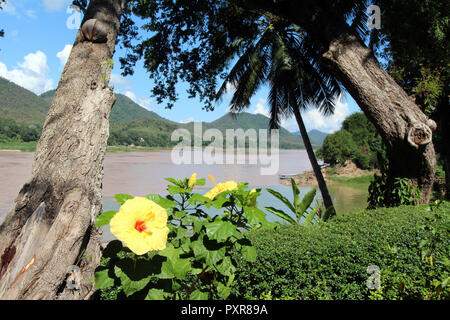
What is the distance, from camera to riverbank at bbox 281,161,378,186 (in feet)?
82.3

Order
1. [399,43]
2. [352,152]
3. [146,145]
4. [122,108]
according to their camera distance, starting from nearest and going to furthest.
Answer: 1. [399,43]
2. [352,152]
3. [146,145]
4. [122,108]

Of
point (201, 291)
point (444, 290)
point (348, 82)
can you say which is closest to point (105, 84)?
point (201, 291)

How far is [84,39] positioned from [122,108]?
15695cm

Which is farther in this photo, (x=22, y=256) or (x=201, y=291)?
(x=201, y=291)

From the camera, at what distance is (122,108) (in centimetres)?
14862

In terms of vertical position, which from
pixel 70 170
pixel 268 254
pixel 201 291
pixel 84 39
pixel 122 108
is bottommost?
Result: pixel 268 254

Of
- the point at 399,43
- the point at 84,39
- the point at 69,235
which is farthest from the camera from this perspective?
the point at 399,43

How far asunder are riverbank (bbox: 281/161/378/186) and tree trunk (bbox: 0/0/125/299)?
22015mm

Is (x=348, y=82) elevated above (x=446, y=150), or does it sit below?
above

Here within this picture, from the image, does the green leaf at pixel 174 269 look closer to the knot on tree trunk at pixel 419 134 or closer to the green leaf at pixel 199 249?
the green leaf at pixel 199 249

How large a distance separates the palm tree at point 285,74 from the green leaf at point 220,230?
8.83 meters

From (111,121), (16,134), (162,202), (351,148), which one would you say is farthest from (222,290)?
(111,121)

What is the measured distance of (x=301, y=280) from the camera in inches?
98.9

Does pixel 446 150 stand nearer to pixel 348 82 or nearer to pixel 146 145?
pixel 348 82
